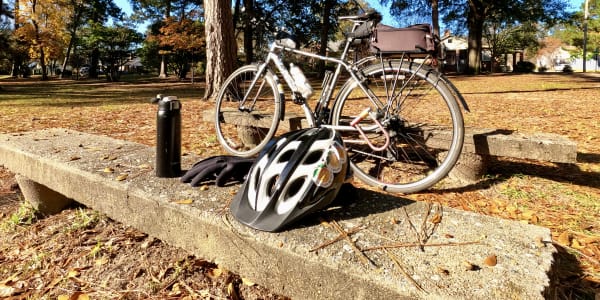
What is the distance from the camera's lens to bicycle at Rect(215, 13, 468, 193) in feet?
9.04

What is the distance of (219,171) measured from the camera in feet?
8.18

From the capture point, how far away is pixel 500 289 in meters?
1.29

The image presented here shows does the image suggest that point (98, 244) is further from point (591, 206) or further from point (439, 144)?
point (591, 206)

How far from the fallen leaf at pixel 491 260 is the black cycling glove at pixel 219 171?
150 cm

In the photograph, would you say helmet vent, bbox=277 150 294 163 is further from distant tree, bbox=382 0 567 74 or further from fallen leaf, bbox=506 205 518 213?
distant tree, bbox=382 0 567 74

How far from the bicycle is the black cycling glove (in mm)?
844

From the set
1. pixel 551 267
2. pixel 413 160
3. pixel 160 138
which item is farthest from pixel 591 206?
pixel 160 138

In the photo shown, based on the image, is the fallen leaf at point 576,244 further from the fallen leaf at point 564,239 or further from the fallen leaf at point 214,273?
the fallen leaf at point 214,273

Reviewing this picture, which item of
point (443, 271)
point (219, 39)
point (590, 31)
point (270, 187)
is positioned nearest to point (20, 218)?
point (270, 187)

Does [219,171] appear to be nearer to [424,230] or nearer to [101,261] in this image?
[101,261]

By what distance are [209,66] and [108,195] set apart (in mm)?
6412

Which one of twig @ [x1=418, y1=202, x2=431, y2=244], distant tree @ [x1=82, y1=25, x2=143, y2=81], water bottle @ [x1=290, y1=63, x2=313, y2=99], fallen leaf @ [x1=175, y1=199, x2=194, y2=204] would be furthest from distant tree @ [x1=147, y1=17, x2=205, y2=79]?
twig @ [x1=418, y1=202, x2=431, y2=244]

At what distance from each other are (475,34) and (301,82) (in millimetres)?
30133

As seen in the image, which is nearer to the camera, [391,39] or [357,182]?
[391,39]
